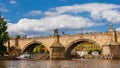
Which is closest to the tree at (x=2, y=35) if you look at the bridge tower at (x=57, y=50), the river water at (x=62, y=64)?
the bridge tower at (x=57, y=50)

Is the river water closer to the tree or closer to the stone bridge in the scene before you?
the stone bridge

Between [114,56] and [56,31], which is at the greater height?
[56,31]

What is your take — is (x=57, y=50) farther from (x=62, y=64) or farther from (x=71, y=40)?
(x=62, y=64)

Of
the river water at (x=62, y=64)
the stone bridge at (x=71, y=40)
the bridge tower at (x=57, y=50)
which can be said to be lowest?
the river water at (x=62, y=64)

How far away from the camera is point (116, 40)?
60.7m

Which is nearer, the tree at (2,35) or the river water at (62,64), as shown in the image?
the river water at (62,64)

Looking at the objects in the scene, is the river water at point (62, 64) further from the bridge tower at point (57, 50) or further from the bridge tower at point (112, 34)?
the bridge tower at point (57, 50)

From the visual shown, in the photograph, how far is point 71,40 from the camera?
230 feet

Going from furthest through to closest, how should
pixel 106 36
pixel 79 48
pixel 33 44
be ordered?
pixel 79 48 → pixel 33 44 → pixel 106 36

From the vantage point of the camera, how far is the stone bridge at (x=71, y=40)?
62.0 metres

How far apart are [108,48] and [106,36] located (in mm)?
4586

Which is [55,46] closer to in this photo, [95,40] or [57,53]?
[57,53]

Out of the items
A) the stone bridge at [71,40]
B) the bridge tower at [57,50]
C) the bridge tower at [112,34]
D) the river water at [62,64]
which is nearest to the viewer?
the river water at [62,64]

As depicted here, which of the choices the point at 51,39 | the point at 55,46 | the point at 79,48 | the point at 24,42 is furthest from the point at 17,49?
the point at 79,48
